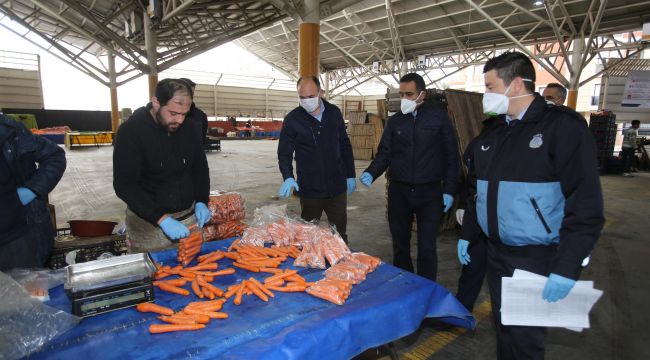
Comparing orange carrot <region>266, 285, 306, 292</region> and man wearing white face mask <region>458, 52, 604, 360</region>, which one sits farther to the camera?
orange carrot <region>266, 285, 306, 292</region>

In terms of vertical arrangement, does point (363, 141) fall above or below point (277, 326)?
above

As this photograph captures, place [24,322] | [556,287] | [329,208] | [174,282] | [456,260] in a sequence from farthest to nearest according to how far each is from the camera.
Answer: [456,260], [329,208], [174,282], [556,287], [24,322]

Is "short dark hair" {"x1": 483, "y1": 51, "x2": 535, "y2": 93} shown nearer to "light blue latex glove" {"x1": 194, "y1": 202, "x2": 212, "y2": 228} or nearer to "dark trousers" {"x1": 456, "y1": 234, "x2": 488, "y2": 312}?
"dark trousers" {"x1": 456, "y1": 234, "x2": 488, "y2": 312}

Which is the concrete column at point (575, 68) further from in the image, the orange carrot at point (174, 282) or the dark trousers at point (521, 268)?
the orange carrot at point (174, 282)

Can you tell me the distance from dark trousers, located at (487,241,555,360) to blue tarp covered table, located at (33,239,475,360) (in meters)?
0.23

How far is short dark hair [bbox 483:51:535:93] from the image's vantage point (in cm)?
188

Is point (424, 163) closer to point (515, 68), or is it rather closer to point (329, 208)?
point (329, 208)

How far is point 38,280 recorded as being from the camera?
1.85 metres

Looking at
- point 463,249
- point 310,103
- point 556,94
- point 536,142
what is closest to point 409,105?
point 310,103

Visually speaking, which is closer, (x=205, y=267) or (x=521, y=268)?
(x=521, y=268)

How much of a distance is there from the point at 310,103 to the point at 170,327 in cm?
228

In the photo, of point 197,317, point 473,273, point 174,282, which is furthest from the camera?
point 473,273

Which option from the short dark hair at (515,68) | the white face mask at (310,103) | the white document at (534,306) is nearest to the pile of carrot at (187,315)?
the white document at (534,306)

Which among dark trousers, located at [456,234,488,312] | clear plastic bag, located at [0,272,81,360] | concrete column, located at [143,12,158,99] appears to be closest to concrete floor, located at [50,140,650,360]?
dark trousers, located at [456,234,488,312]
